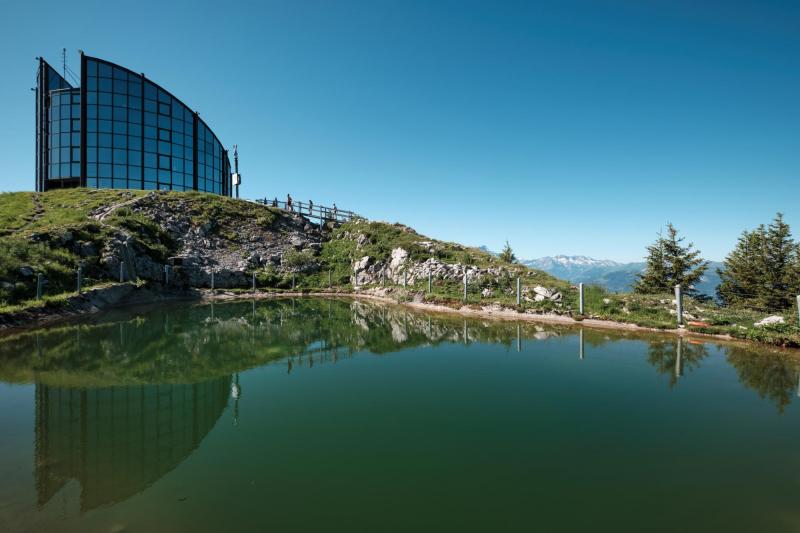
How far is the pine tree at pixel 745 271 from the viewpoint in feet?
125

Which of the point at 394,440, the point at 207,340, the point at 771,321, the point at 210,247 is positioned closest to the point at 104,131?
the point at 210,247

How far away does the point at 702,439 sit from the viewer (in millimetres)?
7574

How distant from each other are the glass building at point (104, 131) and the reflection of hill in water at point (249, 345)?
3718cm

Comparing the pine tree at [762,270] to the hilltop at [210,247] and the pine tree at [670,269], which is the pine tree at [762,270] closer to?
the pine tree at [670,269]

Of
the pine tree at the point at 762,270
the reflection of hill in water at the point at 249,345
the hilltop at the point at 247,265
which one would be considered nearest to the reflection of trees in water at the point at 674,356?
the reflection of hill in water at the point at 249,345

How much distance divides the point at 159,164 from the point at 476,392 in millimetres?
60926

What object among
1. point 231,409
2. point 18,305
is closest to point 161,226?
point 18,305

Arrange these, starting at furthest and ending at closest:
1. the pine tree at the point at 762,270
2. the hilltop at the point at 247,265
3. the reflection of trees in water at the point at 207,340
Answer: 1. the pine tree at the point at 762,270
2. the hilltop at the point at 247,265
3. the reflection of trees in water at the point at 207,340

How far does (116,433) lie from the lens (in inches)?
297

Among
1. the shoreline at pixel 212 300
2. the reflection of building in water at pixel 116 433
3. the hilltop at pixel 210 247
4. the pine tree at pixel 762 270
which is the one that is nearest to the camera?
the reflection of building in water at pixel 116 433

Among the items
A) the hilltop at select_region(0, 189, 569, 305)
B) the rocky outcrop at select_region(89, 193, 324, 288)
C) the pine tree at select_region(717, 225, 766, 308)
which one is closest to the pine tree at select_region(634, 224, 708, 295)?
the pine tree at select_region(717, 225, 766, 308)

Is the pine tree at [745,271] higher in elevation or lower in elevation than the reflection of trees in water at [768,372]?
higher

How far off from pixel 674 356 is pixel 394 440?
43.7ft

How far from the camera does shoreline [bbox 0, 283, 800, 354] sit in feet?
60.2
